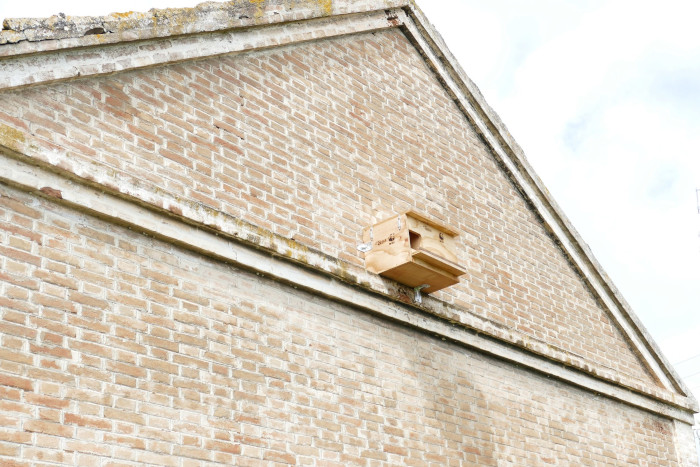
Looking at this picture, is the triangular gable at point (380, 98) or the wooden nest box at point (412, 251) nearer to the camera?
the triangular gable at point (380, 98)

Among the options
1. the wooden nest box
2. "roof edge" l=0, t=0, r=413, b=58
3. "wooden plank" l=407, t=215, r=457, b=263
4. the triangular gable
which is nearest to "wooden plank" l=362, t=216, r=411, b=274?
the wooden nest box

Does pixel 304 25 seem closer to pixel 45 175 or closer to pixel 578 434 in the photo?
pixel 45 175

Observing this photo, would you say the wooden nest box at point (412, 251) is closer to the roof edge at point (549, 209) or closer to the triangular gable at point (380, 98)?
the triangular gable at point (380, 98)

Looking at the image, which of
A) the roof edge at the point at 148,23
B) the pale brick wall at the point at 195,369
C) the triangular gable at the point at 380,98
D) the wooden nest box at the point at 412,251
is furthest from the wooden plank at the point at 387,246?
the roof edge at the point at 148,23

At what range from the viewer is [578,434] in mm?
8539

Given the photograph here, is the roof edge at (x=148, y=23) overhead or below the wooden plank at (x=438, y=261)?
overhead

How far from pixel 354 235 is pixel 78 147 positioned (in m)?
2.54

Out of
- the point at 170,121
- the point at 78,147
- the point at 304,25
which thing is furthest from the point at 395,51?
the point at 78,147

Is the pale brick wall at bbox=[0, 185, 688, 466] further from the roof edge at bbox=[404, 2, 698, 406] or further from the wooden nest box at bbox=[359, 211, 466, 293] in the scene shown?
the roof edge at bbox=[404, 2, 698, 406]

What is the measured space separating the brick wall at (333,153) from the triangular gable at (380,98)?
2cm

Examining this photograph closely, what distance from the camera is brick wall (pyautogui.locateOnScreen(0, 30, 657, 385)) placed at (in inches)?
224

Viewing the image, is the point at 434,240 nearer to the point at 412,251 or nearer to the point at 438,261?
the point at 438,261

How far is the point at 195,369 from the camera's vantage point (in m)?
5.43

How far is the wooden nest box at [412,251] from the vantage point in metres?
6.72
